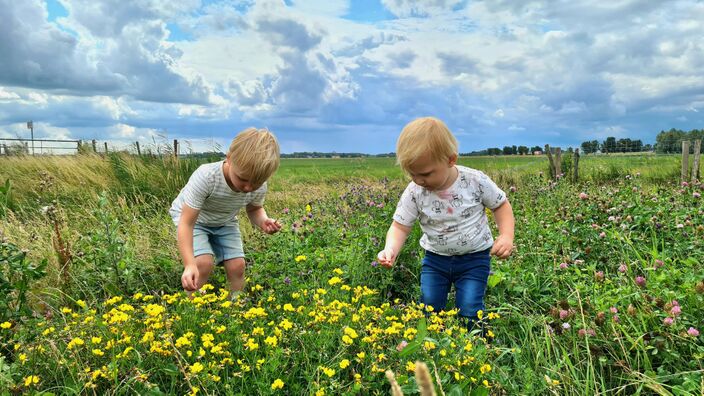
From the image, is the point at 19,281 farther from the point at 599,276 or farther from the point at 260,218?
the point at 599,276

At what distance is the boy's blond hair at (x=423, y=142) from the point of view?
3125 mm

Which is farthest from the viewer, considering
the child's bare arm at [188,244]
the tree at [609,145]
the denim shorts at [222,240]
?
the tree at [609,145]

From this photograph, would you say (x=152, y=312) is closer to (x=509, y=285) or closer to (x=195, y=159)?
(x=509, y=285)

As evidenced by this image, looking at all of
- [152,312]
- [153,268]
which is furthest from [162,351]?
[153,268]

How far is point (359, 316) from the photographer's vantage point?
2.81m

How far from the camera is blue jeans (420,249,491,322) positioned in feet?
11.5

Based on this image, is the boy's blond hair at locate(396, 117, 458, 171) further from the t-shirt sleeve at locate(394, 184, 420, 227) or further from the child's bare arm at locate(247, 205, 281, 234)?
the child's bare arm at locate(247, 205, 281, 234)

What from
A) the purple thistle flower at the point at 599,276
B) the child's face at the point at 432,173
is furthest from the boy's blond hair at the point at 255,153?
the purple thistle flower at the point at 599,276

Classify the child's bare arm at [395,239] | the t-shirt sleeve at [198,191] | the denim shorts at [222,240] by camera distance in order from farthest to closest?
the denim shorts at [222,240] → the t-shirt sleeve at [198,191] → the child's bare arm at [395,239]

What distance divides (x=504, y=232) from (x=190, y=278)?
2.04 metres

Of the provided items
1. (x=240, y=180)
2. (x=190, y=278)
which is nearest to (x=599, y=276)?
(x=240, y=180)

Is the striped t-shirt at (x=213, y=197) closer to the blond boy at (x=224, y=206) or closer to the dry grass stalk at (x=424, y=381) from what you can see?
the blond boy at (x=224, y=206)

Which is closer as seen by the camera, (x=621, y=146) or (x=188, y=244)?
(x=188, y=244)

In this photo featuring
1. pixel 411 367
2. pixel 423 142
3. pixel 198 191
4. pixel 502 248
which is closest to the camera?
pixel 411 367
